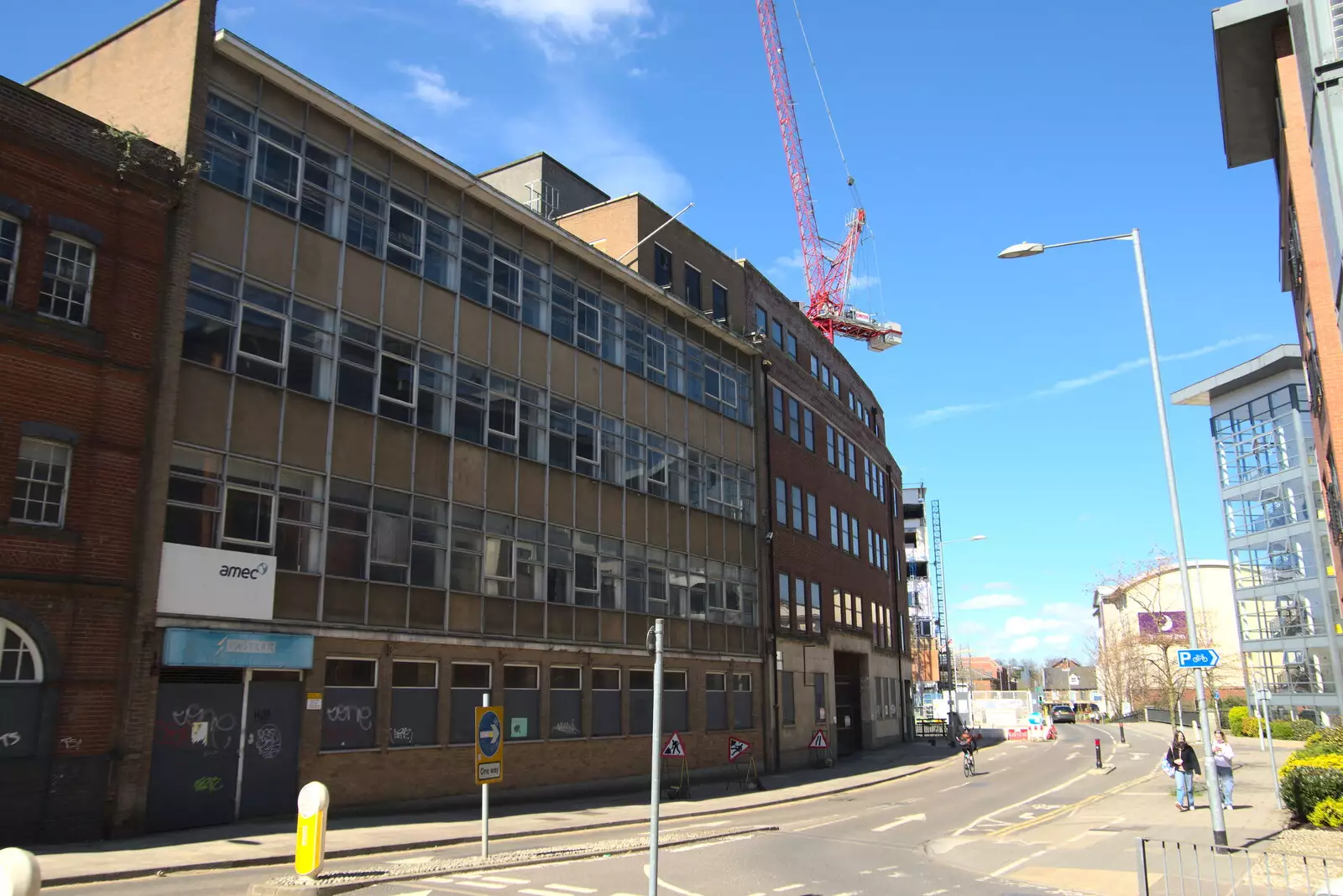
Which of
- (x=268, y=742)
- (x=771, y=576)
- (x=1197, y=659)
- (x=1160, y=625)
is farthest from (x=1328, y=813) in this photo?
(x=771, y=576)

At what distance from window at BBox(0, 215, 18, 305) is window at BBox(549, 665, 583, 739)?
15.8 meters

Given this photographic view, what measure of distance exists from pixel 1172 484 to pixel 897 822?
34.3ft

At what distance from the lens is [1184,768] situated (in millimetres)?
23984

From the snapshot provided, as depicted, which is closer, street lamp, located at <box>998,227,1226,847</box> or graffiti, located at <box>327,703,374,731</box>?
street lamp, located at <box>998,227,1226,847</box>

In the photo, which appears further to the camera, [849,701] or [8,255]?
[849,701]

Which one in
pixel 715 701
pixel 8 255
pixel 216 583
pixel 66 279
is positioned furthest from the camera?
pixel 715 701

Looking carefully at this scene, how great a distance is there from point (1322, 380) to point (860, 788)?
18850 millimetres

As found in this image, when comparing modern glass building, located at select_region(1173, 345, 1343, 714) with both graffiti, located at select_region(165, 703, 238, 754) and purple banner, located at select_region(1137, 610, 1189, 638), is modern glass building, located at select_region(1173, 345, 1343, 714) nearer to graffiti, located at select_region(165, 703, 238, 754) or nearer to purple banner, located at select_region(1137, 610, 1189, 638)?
purple banner, located at select_region(1137, 610, 1189, 638)

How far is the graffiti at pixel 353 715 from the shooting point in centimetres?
2103

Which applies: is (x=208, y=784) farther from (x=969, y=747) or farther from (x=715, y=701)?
(x=969, y=747)

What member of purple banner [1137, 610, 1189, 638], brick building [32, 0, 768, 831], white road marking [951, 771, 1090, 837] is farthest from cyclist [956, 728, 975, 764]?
brick building [32, 0, 768, 831]

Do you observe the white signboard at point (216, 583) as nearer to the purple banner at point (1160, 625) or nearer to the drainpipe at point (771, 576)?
the drainpipe at point (771, 576)

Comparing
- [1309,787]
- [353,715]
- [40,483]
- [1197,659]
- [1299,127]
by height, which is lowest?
[1309,787]

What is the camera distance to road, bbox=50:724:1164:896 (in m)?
13.9
